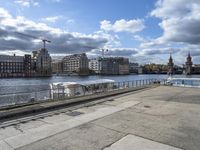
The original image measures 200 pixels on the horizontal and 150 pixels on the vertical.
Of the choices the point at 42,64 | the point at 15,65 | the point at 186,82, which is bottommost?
the point at 186,82

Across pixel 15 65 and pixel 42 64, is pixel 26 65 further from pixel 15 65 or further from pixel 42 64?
pixel 42 64

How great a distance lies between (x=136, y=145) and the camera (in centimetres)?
698

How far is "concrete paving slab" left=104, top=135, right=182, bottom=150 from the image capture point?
6715 millimetres

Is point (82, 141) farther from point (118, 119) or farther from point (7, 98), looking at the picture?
point (7, 98)

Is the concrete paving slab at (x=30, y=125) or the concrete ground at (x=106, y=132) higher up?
the concrete paving slab at (x=30, y=125)

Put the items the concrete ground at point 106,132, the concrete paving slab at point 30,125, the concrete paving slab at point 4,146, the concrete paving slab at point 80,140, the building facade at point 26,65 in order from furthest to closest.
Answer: the building facade at point 26,65, the concrete paving slab at point 30,125, the concrete ground at point 106,132, the concrete paving slab at point 80,140, the concrete paving slab at point 4,146

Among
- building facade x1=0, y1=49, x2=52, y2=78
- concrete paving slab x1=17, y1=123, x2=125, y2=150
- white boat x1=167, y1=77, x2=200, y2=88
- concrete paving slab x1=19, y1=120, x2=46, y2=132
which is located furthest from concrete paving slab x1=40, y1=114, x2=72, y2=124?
building facade x1=0, y1=49, x2=52, y2=78

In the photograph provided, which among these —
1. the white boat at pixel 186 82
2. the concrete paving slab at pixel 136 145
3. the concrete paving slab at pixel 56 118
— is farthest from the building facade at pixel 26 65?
the concrete paving slab at pixel 136 145

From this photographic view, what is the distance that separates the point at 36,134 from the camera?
7965 mm

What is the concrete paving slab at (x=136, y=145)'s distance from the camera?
6.71 m

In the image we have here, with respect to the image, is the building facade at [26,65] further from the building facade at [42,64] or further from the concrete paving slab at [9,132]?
the concrete paving slab at [9,132]

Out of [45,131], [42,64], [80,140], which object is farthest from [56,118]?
[42,64]

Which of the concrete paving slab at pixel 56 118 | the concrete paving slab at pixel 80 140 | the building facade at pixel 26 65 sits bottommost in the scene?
the concrete paving slab at pixel 80 140

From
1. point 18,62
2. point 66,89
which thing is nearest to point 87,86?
point 66,89
